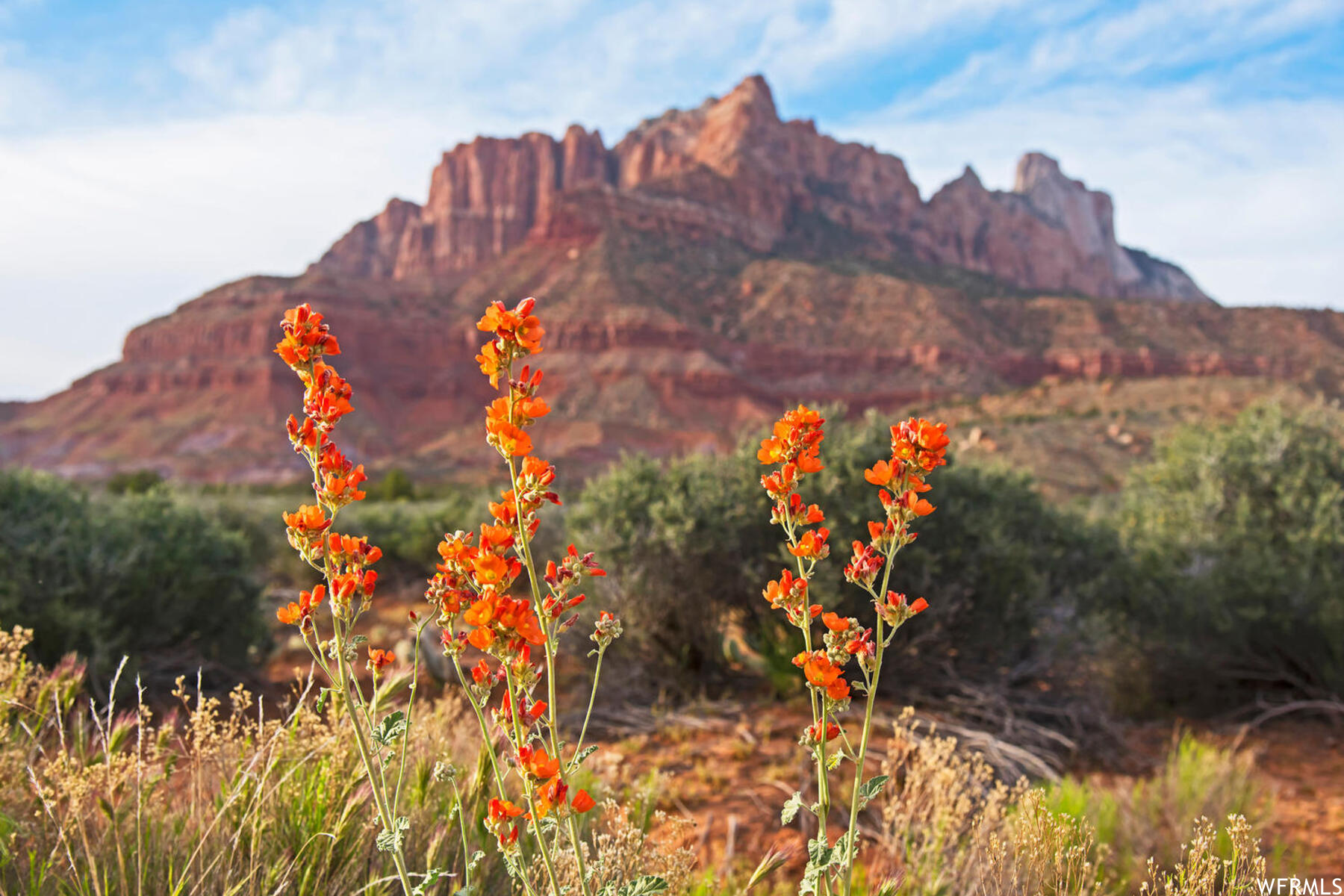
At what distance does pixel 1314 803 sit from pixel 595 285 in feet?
228

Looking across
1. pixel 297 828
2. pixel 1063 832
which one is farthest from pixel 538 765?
pixel 1063 832

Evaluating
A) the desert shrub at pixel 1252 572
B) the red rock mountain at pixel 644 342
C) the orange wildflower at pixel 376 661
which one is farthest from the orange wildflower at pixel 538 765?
the red rock mountain at pixel 644 342

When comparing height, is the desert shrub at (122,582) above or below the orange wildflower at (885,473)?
below

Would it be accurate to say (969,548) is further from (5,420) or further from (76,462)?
(5,420)

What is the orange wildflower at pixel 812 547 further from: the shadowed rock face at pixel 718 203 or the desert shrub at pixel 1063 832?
the shadowed rock face at pixel 718 203

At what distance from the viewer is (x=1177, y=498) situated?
24.8 feet

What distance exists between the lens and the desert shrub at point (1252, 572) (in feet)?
20.8

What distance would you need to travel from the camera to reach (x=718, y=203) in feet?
301

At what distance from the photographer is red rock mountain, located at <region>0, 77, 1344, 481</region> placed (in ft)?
195

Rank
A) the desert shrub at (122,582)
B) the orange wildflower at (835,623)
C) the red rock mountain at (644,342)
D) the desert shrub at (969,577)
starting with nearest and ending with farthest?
1. the orange wildflower at (835,623)
2. the desert shrub at (969,577)
3. the desert shrub at (122,582)
4. the red rock mountain at (644,342)

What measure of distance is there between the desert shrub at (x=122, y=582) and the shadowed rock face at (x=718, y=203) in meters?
77.1

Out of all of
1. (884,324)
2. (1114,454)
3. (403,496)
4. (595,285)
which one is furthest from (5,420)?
(1114,454)

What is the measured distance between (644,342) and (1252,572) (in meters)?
62.1

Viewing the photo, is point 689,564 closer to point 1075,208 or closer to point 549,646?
point 549,646
